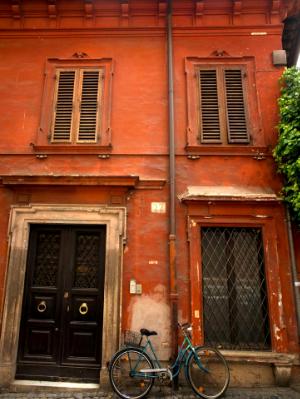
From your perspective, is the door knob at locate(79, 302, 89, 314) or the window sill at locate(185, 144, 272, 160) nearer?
the door knob at locate(79, 302, 89, 314)

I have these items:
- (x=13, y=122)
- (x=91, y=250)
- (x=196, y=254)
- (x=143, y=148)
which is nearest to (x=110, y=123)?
(x=143, y=148)

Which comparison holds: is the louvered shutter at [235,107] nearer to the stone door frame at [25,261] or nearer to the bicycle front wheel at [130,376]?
the stone door frame at [25,261]

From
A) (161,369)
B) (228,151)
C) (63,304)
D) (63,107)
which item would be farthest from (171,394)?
(63,107)

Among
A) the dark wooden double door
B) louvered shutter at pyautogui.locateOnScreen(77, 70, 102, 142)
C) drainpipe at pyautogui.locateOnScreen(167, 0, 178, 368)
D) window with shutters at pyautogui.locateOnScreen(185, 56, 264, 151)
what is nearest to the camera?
drainpipe at pyautogui.locateOnScreen(167, 0, 178, 368)

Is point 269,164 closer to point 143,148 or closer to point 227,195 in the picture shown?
point 227,195

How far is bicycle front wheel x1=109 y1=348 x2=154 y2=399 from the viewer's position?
515cm

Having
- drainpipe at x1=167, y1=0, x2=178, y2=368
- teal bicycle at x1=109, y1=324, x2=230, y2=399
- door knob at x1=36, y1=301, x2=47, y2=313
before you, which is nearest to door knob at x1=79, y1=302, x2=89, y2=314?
door knob at x1=36, y1=301, x2=47, y2=313

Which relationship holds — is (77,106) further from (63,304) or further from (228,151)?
(63,304)

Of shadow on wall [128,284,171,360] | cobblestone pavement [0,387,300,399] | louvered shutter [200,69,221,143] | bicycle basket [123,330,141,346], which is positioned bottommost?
cobblestone pavement [0,387,300,399]

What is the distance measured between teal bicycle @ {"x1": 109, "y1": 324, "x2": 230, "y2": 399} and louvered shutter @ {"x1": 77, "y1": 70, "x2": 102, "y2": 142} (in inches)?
157

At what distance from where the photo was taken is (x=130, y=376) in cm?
524

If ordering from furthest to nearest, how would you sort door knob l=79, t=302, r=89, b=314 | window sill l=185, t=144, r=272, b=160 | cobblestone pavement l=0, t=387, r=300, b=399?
window sill l=185, t=144, r=272, b=160
door knob l=79, t=302, r=89, b=314
cobblestone pavement l=0, t=387, r=300, b=399

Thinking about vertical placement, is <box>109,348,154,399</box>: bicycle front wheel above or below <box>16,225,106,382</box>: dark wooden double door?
below

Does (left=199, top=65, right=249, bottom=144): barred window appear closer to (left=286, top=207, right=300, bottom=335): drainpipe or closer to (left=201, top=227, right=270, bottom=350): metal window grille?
(left=286, top=207, right=300, bottom=335): drainpipe
